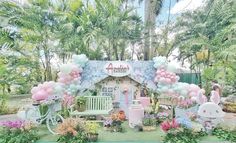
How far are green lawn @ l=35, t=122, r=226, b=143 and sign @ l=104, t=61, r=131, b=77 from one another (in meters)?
2.69

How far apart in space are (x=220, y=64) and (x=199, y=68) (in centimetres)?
549

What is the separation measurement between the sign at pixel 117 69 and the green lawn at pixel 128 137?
8.81 ft

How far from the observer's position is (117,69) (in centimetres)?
1134

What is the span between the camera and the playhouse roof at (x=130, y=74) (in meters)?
11.2

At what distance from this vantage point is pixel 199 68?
63.0ft

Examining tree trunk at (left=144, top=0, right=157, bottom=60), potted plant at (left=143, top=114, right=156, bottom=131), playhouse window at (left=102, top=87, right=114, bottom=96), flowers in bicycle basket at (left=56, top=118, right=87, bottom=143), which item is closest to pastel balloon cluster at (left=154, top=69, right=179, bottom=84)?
potted plant at (left=143, top=114, right=156, bottom=131)

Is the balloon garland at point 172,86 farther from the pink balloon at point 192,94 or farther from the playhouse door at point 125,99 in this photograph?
the playhouse door at point 125,99

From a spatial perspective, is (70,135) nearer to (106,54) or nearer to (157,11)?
(106,54)

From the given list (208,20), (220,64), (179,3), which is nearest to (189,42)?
(208,20)

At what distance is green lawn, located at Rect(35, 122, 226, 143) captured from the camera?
26.7 ft

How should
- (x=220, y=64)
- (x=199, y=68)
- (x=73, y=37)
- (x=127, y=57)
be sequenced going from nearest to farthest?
(x=220, y=64) < (x=73, y=37) < (x=199, y=68) < (x=127, y=57)

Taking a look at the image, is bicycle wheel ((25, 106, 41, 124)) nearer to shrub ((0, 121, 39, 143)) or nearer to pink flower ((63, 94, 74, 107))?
shrub ((0, 121, 39, 143))

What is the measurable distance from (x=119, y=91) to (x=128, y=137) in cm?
317

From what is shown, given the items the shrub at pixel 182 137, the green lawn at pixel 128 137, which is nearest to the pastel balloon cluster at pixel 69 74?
the green lawn at pixel 128 137
